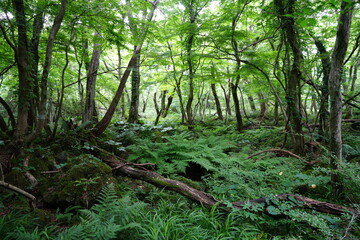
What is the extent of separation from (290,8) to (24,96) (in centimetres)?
607

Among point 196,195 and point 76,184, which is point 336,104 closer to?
point 196,195

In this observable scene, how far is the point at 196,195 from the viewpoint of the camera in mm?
3092

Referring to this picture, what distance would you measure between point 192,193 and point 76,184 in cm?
193

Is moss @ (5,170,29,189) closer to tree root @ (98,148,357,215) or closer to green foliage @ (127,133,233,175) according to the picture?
tree root @ (98,148,357,215)

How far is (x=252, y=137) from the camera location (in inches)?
274

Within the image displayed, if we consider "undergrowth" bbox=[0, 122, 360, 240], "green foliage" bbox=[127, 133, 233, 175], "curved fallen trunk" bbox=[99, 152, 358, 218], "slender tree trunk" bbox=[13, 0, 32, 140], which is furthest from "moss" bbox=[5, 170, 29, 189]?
"green foliage" bbox=[127, 133, 233, 175]

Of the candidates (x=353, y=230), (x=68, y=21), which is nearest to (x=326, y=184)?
(x=353, y=230)

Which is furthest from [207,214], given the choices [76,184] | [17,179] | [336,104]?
[17,179]

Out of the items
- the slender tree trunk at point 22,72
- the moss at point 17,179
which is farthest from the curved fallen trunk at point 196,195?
the slender tree trunk at point 22,72

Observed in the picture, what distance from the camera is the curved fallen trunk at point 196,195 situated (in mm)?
2546

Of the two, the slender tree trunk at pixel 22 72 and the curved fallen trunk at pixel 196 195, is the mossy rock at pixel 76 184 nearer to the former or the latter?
the curved fallen trunk at pixel 196 195

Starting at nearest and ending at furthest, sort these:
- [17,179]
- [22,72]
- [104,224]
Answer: [104,224] < [17,179] < [22,72]

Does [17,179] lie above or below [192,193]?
above

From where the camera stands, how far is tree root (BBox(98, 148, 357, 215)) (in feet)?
8.36
